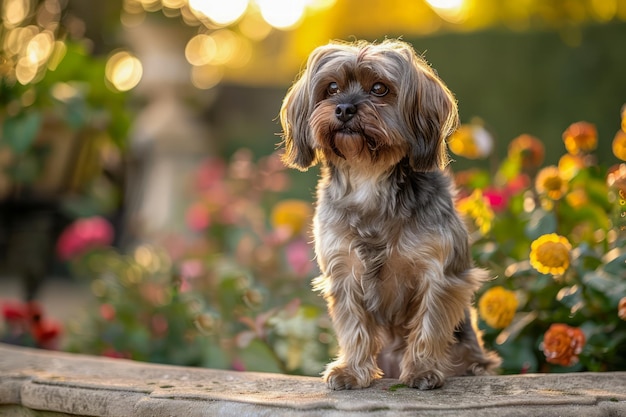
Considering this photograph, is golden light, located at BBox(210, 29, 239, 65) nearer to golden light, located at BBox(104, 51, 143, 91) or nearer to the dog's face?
golden light, located at BBox(104, 51, 143, 91)

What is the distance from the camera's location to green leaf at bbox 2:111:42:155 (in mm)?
5379

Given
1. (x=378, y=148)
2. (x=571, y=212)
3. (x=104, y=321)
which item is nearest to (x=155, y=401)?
(x=378, y=148)

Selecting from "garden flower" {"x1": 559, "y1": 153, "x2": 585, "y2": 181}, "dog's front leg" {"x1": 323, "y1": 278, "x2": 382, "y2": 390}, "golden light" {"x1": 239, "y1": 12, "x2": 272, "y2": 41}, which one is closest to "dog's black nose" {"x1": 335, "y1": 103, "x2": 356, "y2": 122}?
"dog's front leg" {"x1": 323, "y1": 278, "x2": 382, "y2": 390}

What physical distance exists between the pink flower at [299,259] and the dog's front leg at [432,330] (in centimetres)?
213

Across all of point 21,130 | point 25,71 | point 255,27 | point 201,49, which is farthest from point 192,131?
point 255,27

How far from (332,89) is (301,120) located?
0.64ft

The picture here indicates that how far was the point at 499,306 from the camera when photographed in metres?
3.49

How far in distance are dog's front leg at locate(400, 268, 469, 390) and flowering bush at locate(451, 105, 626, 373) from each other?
0.51 m

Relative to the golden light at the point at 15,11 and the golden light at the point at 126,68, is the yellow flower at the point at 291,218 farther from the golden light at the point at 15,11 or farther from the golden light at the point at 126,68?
the golden light at the point at 15,11

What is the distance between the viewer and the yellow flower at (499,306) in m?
3.49

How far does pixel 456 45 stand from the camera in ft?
31.6

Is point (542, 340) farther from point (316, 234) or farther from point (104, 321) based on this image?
point (104, 321)

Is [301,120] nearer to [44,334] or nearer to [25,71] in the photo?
[44,334]

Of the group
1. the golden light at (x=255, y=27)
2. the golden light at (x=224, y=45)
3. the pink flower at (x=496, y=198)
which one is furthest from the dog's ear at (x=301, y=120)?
the golden light at (x=255, y=27)
